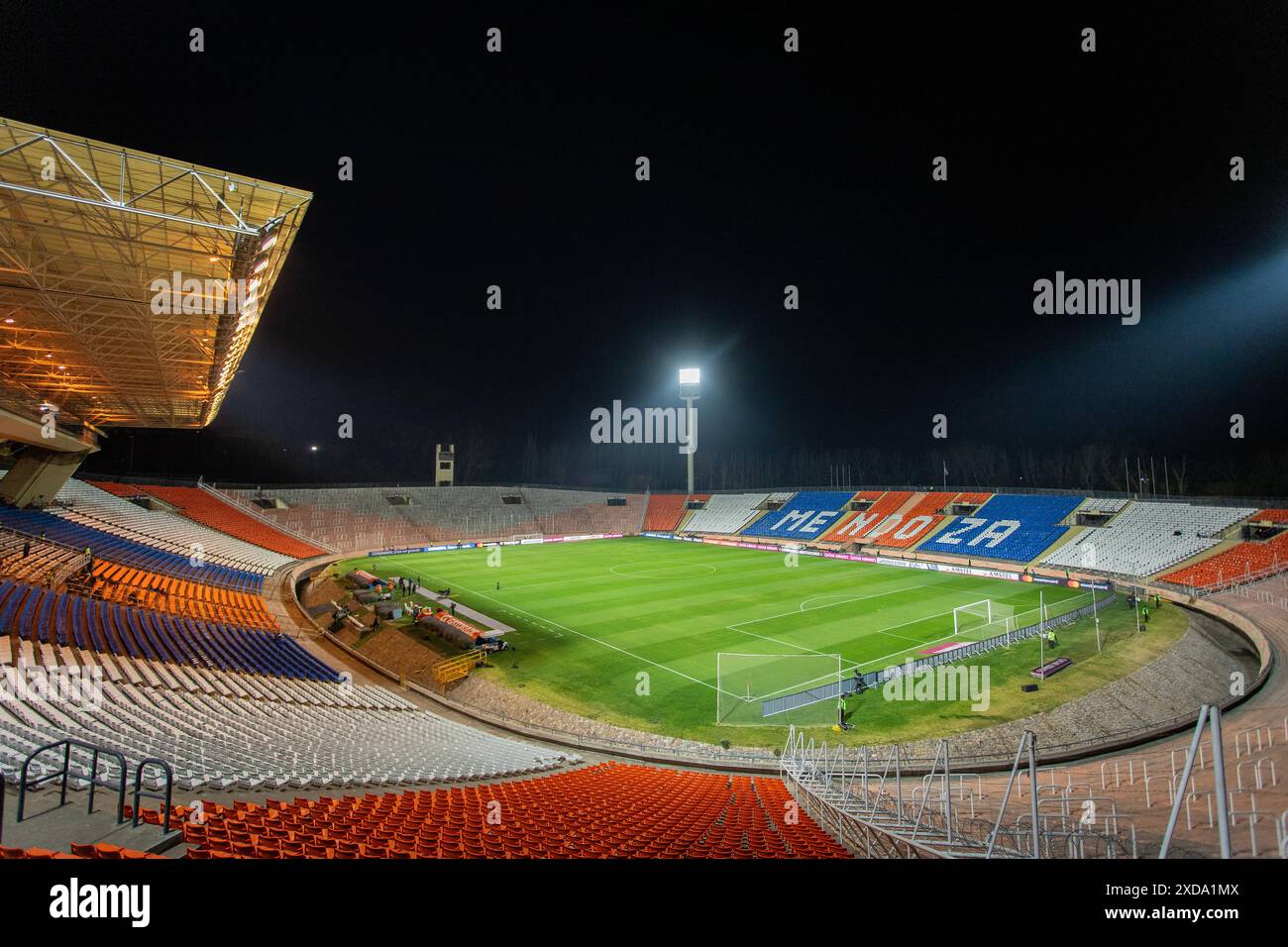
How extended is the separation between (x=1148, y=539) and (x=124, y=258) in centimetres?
5207

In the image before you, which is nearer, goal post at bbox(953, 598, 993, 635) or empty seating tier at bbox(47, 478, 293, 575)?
goal post at bbox(953, 598, 993, 635)

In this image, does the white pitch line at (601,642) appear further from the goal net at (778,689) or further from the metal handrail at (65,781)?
the metal handrail at (65,781)

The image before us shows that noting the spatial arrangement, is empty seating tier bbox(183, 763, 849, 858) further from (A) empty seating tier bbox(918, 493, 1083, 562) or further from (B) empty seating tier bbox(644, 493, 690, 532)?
(B) empty seating tier bbox(644, 493, 690, 532)

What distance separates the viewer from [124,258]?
1373 cm

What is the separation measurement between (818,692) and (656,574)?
23204 mm

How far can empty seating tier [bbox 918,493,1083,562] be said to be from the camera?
43156 mm

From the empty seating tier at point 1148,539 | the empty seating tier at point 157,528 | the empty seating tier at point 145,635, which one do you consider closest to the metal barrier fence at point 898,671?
the empty seating tier at point 1148,539

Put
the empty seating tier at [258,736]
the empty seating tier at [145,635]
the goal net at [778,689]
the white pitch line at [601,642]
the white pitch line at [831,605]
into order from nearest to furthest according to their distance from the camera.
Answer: the empty seating tier at [258,736] → the empty seating tier at [145,635] → the goal net at [778,689] → the white pitch line at [601,642] → the white pitch line at [831,605]

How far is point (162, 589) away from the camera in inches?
963

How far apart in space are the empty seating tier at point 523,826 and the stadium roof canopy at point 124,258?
32.4 feet

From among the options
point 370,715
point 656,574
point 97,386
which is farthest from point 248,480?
point 370,715

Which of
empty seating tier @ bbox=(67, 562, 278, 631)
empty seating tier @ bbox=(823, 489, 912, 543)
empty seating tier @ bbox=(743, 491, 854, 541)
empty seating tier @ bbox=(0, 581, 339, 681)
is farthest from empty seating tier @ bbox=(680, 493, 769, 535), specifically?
empty seating tier @ bbox=(0, 581, 339, 681)

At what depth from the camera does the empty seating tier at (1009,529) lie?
4316cm

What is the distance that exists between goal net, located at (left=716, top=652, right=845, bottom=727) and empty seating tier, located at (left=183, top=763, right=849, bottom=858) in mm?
6973
